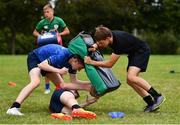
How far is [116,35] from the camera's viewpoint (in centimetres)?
788

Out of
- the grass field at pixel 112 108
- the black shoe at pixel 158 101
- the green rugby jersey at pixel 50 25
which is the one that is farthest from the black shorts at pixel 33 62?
the green rugby jersey at pixel 50 25

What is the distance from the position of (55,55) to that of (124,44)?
43.7 inches

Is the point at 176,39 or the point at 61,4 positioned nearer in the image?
the point at 61,4

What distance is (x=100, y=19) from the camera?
54.3 meters

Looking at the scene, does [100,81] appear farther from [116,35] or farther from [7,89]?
[7,89]

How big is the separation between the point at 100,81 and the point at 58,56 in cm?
77

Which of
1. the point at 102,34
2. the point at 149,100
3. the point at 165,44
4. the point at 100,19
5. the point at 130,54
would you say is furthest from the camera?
the point at 165,44

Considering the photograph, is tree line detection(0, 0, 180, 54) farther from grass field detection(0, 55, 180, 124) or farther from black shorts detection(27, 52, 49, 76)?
black shorts detection(27, 52, 49, 76)

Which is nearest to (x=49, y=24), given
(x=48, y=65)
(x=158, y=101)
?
(x=48, y=65)

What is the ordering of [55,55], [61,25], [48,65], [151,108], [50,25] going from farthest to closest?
[61,25] → [50,25] → [151,108] → [55,55] → [48,65]

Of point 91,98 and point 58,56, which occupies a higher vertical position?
point 58,56

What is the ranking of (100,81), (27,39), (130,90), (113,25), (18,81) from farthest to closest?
(27,39) → (113,25) → (18,81) → (130,90) → (100,81)

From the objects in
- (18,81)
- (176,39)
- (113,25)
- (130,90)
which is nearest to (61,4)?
(113,25)

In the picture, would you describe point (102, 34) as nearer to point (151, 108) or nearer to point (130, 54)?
point (130, 54)
